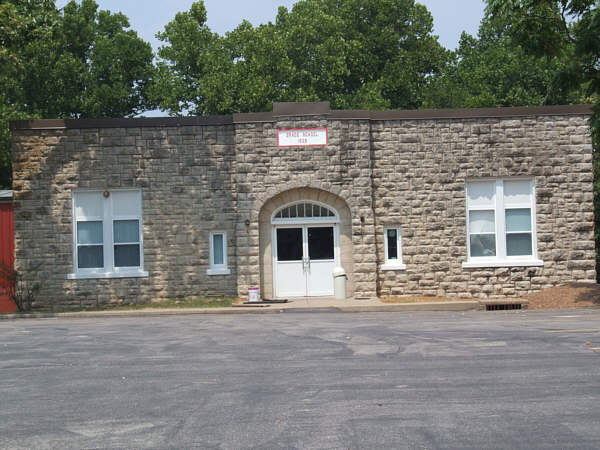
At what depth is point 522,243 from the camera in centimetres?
1964

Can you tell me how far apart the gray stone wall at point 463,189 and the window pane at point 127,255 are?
6945 mm

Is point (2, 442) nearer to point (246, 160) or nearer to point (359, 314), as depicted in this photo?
point (359, 314)

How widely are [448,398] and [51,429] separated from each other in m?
3.97

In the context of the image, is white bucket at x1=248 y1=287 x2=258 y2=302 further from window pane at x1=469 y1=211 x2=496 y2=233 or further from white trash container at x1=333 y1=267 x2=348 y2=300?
window pane at x1=469 y1=211 x2=496 y2=233

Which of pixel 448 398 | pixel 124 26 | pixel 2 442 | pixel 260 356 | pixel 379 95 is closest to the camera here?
pixel 2 442

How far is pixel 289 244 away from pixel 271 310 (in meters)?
3.02

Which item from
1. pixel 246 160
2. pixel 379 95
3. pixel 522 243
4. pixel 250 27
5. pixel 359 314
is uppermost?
pixel 250 27

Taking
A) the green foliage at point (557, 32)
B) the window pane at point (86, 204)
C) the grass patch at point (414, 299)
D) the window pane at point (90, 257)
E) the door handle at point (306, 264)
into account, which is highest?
the green foliage at point (557, 32)

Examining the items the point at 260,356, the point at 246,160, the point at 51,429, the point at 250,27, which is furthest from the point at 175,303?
the point at 250,27

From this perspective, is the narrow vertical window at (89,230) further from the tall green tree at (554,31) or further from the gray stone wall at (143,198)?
the tall green tree at (554,31)

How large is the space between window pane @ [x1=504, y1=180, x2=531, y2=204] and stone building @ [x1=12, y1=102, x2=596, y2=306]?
40 millimetres

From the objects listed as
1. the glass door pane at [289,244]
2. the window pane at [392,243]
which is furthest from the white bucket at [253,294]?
the window pane at [392,243]

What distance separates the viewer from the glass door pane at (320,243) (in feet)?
64.5

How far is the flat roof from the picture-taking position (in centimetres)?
1897
